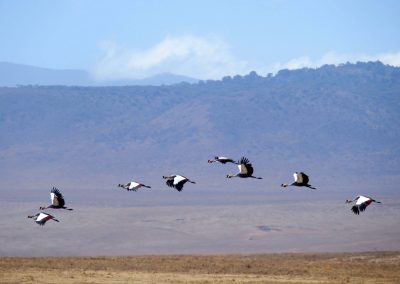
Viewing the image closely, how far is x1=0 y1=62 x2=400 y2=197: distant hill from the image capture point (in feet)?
301

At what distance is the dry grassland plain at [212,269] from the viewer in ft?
100

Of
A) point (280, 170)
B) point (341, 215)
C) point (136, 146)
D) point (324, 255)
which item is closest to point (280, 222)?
point (341, 215)

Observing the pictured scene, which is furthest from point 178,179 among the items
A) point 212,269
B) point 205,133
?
point 205,133

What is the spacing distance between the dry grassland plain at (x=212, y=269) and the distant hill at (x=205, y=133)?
135 ft

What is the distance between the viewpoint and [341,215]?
64.5m

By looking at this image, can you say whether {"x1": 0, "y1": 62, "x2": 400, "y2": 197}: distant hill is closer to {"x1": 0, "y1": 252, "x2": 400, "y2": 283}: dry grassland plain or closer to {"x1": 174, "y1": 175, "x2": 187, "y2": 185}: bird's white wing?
{"x1": 0, "y1": 252, "x2": 400, "y2": 283}: dry grassland plain

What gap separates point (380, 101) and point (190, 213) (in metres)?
58.6

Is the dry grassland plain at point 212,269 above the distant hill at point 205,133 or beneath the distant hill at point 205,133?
beneath

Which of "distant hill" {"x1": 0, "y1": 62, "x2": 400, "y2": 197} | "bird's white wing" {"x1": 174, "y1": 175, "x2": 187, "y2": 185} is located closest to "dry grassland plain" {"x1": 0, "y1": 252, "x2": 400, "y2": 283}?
"bird's white wing" {"x1": 174, "y1": 175, "x2": 187, "y2": 185}

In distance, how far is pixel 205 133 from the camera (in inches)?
4154

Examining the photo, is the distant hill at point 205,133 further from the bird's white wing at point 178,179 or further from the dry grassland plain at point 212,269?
the bird's white wing at point 178,179

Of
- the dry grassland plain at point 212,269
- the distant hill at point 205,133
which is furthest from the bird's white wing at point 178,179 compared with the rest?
the distant hill at point 205,133

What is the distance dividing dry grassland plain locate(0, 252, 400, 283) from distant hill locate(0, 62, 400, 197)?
41251 millimetres

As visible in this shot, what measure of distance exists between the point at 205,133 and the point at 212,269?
235 ft
